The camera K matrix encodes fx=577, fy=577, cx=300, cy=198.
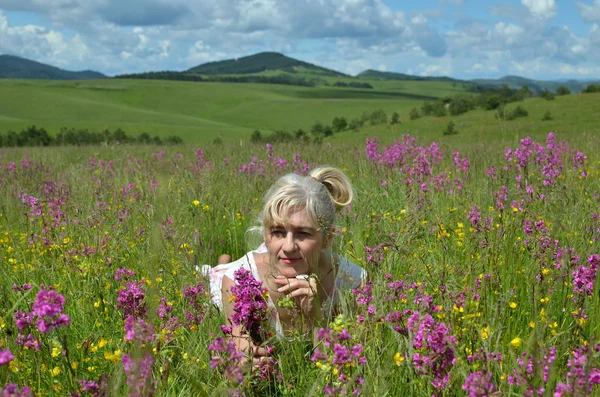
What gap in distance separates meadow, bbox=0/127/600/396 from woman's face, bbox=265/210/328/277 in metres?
0.25

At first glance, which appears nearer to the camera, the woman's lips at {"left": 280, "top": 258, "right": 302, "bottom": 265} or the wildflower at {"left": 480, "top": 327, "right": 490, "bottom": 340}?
the wildflower at {"left": 480, "top": 327, "right": 490, "bottom": 340}

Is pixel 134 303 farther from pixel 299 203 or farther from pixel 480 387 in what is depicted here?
pixel 480 387

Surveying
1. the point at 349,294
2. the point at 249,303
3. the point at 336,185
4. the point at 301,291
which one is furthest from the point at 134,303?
the point at 336,185

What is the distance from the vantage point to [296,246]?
11.2 feet

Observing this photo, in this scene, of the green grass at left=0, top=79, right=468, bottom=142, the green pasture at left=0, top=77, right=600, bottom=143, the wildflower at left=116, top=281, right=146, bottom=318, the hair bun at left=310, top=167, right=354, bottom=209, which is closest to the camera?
the wildflower at left=116, top=281, right=146, bottom=318

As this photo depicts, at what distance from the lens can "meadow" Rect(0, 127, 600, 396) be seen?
184 centimetres

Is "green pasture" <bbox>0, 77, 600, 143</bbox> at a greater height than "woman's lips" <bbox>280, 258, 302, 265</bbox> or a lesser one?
lesser

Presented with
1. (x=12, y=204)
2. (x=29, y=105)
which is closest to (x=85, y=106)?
(x=29, y=105)

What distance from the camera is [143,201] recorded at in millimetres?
5535

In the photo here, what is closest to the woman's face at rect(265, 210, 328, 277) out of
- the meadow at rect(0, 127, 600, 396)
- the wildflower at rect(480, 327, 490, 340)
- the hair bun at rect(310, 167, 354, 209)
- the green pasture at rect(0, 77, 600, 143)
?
the meadow at rect(0, 127, 600, 396)

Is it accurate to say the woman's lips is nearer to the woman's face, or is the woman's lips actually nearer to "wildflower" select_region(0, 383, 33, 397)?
the woman's face

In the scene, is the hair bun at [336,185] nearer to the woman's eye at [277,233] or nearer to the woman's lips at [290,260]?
the woman's eye at [277,233]

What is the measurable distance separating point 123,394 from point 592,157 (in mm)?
7647

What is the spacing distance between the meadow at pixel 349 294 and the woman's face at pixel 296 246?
0.81 ft
